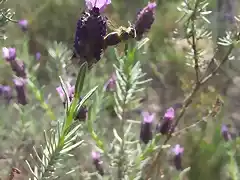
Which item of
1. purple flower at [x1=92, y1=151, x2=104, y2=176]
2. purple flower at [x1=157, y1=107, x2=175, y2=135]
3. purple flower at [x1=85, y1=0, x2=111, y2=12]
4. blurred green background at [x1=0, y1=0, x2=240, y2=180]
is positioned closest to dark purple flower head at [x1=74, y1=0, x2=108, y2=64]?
purple flower at [x1=85, y1=0, x2=111, y2=12]

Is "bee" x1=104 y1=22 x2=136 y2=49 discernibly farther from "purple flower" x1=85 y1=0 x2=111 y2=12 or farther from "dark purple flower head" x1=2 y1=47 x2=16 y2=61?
"dark purple flower head" x1=2 y1=47 x2=16 y2=61

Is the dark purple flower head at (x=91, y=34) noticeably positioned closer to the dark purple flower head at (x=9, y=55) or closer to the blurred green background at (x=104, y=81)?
the blurred green background at (x=104, y=81)

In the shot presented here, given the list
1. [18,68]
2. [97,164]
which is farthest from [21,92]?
[97,164]

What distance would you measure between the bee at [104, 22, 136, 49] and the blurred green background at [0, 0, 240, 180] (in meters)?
0.19

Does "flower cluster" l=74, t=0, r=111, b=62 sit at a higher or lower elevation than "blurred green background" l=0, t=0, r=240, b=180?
higher

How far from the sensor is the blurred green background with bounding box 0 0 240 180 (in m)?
1.29

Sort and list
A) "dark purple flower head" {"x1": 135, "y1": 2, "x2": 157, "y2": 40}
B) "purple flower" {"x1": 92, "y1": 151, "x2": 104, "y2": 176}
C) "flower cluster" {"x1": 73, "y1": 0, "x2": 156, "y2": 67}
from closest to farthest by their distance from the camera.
Answer: "flower cluster" {"x1": 73, "y1": 0, "x2": 156, "y2": 67}, "dark purple flower head" {"x1": 135, "y1": 2, "x2": 157, "y2": 40}, "purple flower" {"x1": 92, "y1": 151, "x2": 104, "y2": 176}

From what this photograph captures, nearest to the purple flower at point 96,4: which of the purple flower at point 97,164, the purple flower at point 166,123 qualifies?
the purple flower at point 166,123

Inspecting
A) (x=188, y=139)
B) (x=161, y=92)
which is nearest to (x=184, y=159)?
(x=188, y=139)

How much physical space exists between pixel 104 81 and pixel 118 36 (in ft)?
2.72

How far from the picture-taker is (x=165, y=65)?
6.66ft

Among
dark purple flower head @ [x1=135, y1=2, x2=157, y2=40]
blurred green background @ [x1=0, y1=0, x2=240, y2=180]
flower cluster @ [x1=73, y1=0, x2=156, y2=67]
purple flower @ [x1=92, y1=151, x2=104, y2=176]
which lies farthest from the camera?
blurred green background @ [x1=0, y1=0, x2=240, y2=180]

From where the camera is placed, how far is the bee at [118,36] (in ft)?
2.19

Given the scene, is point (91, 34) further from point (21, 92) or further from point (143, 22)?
point (21, 92)
